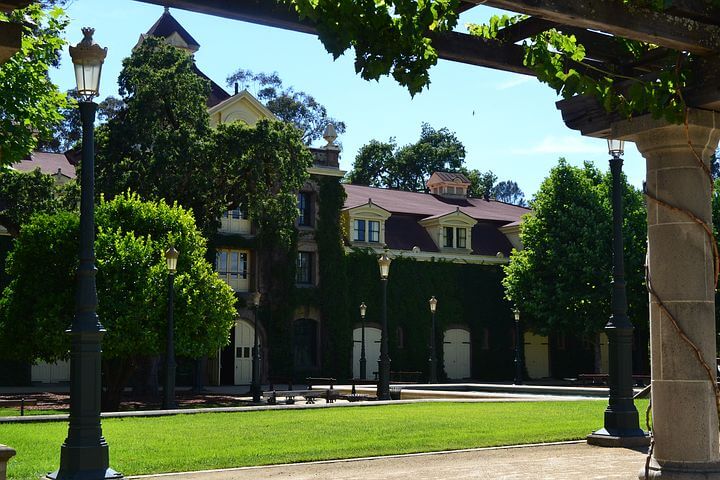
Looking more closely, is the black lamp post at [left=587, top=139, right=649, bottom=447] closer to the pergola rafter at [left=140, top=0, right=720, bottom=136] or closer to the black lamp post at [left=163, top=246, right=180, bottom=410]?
the pergola rafter at [left=140, top=0, right=720, bottom=136]

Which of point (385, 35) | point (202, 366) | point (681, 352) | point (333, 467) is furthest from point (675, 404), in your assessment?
point (202, 366)

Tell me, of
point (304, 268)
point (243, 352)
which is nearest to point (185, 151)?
point (243, 352)

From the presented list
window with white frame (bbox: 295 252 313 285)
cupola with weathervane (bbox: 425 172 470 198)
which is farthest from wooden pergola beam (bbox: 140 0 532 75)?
cupola with weathervane (bbox: 425 172 470 198)

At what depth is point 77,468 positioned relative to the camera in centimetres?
1038

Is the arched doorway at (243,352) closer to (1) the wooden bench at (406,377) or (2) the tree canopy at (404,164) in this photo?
(1) the wooden bench at (406,377)

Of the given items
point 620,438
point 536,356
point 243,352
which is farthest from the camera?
point 536,356

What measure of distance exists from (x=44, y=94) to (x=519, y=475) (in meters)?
15.7

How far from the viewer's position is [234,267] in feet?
145

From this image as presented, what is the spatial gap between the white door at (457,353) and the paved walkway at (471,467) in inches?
1447

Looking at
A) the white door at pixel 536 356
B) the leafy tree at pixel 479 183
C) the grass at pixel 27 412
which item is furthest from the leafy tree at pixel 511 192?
the grass at pixel 27 412

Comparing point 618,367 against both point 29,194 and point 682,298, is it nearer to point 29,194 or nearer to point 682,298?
point 682,298

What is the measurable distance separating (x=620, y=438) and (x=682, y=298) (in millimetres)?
6082

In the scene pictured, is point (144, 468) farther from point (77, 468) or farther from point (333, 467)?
point (333, 467)

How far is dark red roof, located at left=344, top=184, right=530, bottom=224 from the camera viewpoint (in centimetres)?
5191
